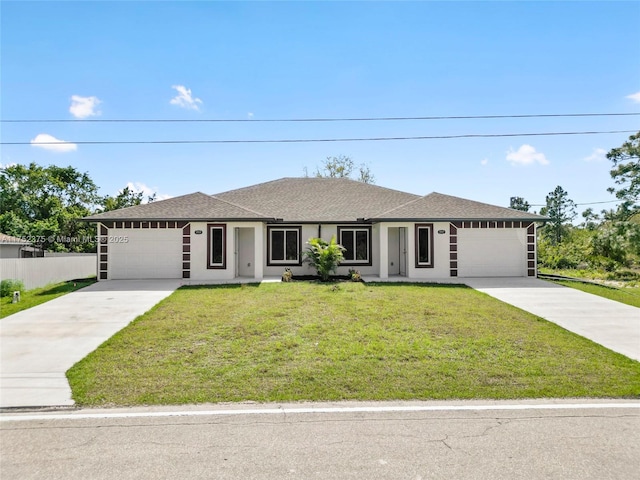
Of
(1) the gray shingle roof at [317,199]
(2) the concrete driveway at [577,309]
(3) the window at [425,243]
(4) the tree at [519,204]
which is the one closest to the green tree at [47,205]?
(1) the gray shingle roof at [317,199]

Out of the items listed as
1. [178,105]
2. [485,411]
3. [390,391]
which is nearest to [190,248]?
[178,105]

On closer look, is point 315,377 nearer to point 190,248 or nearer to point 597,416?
point 597,416

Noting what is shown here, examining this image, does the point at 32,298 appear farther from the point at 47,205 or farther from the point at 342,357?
the point at 47,205

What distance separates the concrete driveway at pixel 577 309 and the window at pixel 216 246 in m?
10.0

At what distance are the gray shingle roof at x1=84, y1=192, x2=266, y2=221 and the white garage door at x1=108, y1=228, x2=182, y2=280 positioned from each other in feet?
2.23

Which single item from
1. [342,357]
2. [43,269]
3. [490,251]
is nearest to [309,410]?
[342,357]

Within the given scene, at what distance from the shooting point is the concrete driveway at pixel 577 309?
7751 millimetres

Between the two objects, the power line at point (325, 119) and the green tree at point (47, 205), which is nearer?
the power line at point (325, 119)

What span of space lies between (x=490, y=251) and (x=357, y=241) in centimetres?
585

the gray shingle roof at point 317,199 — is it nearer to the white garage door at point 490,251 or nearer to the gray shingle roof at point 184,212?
the gray shingle roof at point 184,212

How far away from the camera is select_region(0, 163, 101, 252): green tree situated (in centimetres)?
2872

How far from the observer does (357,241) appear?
1738 cm

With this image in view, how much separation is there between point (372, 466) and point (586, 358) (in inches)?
205

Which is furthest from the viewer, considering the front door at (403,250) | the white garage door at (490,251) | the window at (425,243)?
the front door at (403,250)
